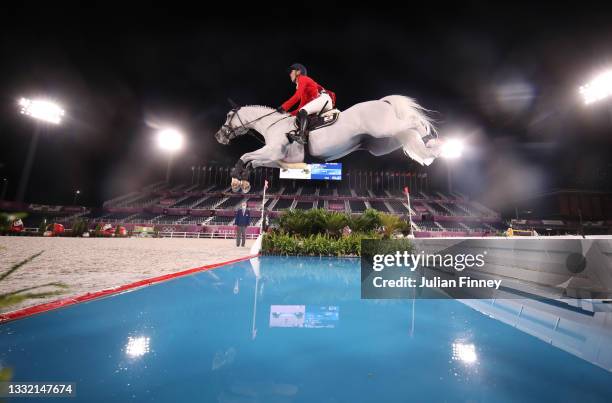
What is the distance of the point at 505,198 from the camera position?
28.4m

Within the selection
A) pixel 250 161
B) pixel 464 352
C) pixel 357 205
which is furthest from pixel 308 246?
pixel 357 205

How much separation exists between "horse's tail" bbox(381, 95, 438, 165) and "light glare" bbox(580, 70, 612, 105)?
587 inches

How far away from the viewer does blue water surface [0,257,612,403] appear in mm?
1215

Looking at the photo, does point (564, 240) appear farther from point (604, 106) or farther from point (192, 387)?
point (604, 106)

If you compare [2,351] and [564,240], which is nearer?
[2,351]

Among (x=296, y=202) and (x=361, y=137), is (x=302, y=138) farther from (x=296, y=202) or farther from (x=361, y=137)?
(x=296, y=202)

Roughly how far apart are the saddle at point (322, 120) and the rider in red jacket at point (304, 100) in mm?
67

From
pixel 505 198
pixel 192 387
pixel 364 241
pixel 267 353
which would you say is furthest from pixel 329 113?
pixel 505 198

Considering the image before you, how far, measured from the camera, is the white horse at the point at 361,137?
299 centimetres

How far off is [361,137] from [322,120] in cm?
55

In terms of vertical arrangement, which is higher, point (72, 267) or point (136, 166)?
point (136, 166)

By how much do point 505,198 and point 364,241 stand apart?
28.9 m

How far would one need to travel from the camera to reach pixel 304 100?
11.6 feet
